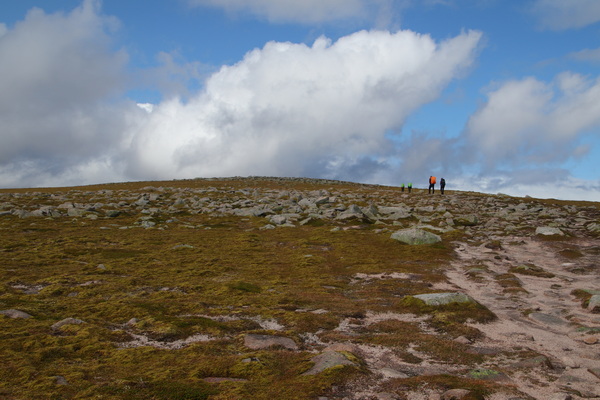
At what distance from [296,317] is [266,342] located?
1842mm

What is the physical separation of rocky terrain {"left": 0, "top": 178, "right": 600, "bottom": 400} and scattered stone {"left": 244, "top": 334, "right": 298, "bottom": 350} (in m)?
0.04

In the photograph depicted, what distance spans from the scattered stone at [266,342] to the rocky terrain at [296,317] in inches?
1.7

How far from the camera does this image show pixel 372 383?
6.20 metres

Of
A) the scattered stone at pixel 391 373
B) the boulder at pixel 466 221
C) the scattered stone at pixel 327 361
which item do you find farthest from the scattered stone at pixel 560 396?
the boulder at pixel 466 221

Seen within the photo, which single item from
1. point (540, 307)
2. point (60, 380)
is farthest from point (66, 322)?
point (540, 307)

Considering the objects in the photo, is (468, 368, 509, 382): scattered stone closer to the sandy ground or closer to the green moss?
the sandy ground

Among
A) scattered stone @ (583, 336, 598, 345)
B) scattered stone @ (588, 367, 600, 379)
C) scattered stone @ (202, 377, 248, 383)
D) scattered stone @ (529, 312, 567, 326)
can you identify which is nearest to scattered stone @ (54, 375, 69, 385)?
scattered stone @ (202, 377, 248, 383)

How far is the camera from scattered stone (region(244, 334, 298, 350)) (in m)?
7.64

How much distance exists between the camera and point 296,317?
951 cm

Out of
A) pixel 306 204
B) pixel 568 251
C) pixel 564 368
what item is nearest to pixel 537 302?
pixel 564 368

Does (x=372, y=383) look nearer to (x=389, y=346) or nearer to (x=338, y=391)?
(x=338, y=391)

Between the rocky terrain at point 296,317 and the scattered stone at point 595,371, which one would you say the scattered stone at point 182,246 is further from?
the scattered stone at point 595,371

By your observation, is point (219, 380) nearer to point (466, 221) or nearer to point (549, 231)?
point (549, 231)

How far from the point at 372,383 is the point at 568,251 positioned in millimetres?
18850
